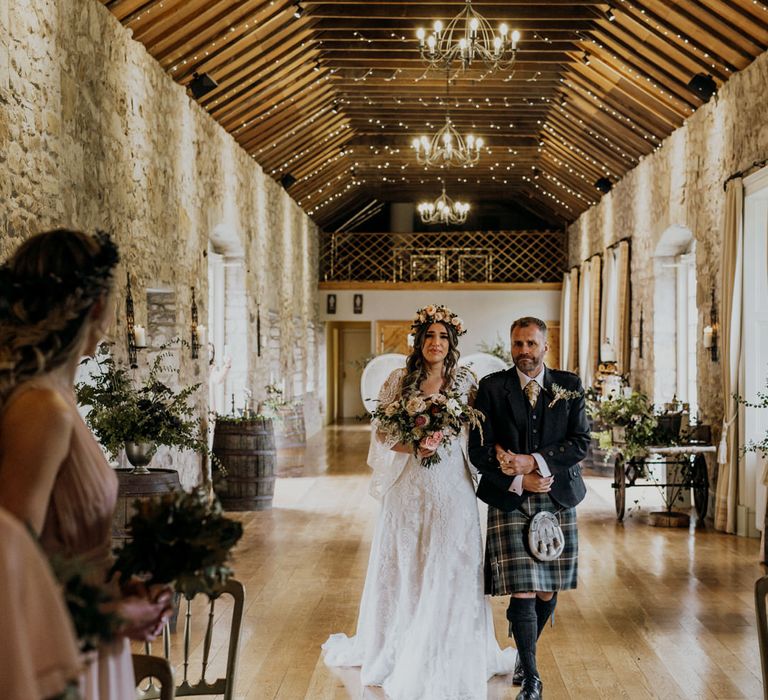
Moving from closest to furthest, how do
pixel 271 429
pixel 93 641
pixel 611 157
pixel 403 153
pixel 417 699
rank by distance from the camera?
pixel 93 641 < pixel 417 699 < pixel 271 429 < pixel 611 157 < pixel 403 153

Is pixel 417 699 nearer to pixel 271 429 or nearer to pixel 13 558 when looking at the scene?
pixel 13 558

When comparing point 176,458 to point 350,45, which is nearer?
point 176,458

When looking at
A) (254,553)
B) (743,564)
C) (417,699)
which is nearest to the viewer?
(417,699)

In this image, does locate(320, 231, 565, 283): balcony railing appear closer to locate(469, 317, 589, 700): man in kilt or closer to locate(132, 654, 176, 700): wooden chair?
locate(469, 317, 589, 700): man in kilt

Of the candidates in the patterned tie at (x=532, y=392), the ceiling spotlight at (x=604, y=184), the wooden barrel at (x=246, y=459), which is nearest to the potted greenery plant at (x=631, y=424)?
the wooden barrel at (x=246, y=459)

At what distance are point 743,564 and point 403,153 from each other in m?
9.56

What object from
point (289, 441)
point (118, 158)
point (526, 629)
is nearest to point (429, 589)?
point (526, 629)

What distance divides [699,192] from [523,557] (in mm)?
6197

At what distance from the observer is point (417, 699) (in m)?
3.94

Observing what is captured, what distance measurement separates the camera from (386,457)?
449cm

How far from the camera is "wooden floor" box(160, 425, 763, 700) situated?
428 cm

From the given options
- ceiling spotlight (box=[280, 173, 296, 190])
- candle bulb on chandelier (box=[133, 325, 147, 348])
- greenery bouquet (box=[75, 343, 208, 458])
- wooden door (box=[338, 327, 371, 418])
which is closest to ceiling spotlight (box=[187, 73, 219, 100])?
candle bulb on chandelier (box=[133, 325, 147, 348])

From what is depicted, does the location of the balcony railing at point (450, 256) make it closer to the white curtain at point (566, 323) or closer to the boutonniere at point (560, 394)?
the white curtain at point (566, 323)

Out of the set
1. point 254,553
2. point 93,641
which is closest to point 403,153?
point 254,553
